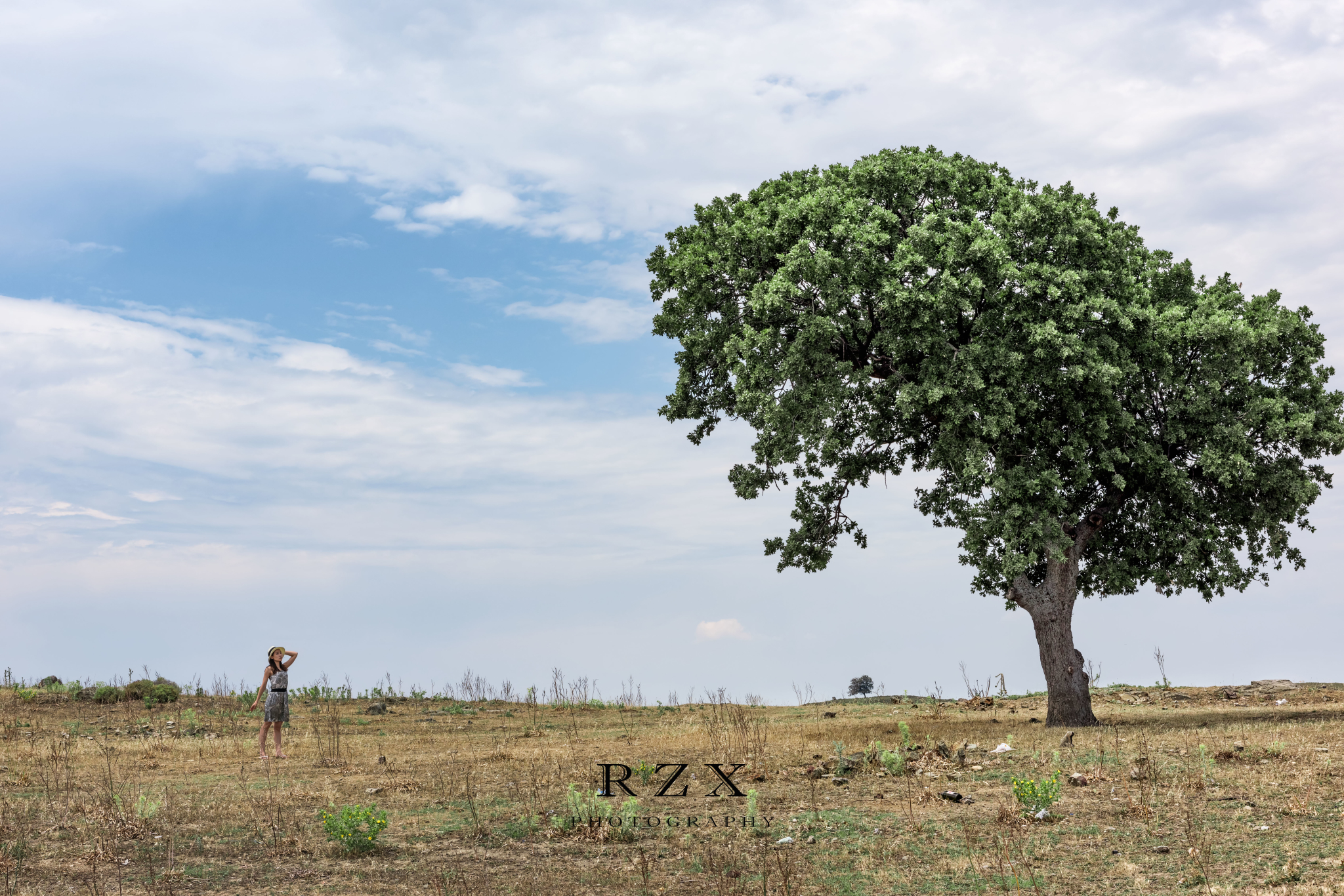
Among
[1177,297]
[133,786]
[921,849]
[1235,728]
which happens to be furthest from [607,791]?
[1177,297]

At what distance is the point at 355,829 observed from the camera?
11.2 m

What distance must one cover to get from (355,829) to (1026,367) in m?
16.5

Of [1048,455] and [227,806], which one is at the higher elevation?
[1048,455]

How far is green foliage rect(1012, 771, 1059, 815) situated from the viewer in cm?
1157

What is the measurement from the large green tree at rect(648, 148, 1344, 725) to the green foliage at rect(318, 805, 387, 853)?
12.6 metres

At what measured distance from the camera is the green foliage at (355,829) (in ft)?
36.4

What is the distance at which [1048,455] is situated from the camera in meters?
23.3

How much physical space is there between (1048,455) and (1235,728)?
6.97m

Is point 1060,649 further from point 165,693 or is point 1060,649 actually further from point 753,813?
point 165,693

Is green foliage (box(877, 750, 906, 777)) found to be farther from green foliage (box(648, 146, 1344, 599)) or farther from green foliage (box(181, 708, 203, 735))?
green foliage (box(181, 708, 203, 735))

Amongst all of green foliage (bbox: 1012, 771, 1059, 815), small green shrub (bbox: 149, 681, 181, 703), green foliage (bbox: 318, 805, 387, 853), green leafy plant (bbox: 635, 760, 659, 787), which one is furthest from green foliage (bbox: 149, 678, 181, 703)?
green foliage (bbox: 1012, 771, 1059, 815)

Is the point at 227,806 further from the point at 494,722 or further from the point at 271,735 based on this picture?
the point at 494,722

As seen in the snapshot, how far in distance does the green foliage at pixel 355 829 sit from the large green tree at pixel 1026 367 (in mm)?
12581

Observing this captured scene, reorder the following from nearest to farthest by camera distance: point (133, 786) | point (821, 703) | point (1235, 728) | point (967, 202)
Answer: point (133, 786) < point (1235, 728) < point (967, 202) < point (821, 703)
